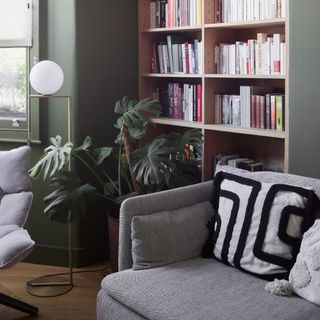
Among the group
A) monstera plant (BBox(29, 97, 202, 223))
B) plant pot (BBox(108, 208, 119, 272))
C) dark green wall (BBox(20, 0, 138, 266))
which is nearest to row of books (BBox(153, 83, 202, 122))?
dark green wall (BBox(20, 0, 138, 266))

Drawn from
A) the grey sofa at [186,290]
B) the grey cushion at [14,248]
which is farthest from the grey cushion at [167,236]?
the grey cushion at [14,248]

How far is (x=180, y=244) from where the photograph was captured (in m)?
2.54

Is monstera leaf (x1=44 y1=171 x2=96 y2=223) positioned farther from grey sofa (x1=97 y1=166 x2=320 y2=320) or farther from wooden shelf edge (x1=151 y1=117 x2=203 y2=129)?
wooden shelf edge (x1=151 y1=117 x2=203 y2=129)

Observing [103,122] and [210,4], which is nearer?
[210,4]

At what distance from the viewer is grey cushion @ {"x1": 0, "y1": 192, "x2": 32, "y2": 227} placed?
9.70 feet

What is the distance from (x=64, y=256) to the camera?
12.1 ft

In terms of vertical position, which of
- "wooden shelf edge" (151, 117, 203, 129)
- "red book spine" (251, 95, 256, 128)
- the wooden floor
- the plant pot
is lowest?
the wooden floor

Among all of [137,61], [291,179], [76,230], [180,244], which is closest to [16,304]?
[76,230]

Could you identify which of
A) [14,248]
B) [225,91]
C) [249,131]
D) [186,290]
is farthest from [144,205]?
[225,91]

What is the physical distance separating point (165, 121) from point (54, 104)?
74 cm

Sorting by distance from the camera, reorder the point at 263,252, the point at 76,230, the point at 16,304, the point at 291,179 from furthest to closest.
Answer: the point at 76,230 < the point at 16,304 < the point at 291,179 < the point at 263,252

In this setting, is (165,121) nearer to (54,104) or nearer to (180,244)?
(54,104)

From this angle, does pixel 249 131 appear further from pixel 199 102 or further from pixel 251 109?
pixel 199 102

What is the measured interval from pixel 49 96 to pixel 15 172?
505 millimetres
